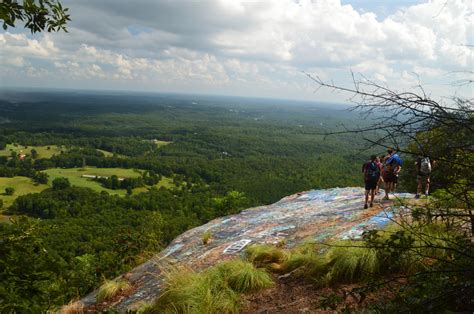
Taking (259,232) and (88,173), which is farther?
(88,173)

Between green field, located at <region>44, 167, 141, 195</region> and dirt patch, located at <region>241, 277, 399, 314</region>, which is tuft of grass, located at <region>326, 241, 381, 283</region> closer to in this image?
dirt patch, located at <region>241, 277, 399, 314</region>

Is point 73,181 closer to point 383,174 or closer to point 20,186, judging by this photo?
point 20,186

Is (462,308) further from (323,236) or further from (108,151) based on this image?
(108,151)

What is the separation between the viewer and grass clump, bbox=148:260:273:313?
4.95 m

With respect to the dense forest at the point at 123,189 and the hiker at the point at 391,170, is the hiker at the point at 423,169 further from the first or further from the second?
the hiker at the point at 391,170

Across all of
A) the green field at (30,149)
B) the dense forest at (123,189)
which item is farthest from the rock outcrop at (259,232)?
the green field at (30,149)

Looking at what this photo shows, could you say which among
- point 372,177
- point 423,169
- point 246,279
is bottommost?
point 246,279

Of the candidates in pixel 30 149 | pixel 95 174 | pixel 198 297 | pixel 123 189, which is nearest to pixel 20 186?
pixel 95 174

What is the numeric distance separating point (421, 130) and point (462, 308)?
1855mm

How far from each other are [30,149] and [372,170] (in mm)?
142498

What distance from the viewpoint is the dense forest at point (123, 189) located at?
3.75 m

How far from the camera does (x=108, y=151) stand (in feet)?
479

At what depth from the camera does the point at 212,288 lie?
17.3ft

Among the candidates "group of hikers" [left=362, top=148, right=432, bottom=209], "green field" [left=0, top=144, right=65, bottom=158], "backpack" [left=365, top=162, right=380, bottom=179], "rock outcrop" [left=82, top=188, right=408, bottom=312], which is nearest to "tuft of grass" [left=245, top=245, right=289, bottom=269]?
"rock outcrop" [left=82, top=188, right=408, bottom=312]
